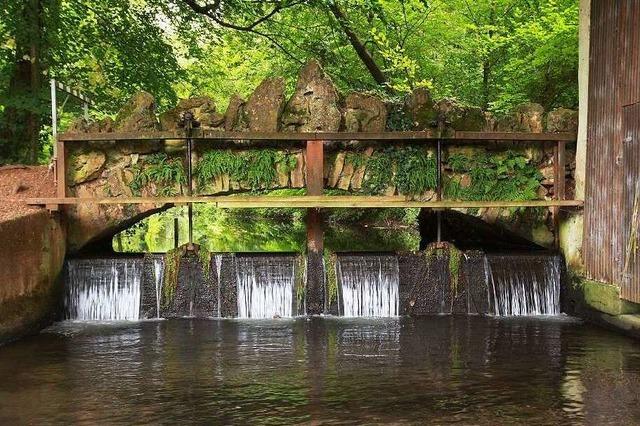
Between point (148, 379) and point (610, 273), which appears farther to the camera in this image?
point (610, 273)

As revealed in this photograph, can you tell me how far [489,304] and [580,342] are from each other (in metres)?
2.42

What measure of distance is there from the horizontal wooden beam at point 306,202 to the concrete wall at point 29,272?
0.65 metres

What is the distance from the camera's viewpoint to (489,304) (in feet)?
39.0

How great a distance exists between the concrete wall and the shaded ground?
51 cm

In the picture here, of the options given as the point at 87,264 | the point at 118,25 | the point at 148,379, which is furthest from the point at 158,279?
the point at 118,25

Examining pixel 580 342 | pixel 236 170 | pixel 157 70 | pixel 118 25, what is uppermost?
pixel 118 25

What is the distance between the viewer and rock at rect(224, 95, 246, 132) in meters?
12.2

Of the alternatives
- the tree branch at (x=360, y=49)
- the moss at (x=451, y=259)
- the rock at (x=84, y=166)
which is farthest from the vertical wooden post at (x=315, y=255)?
the tree branch at (x=360, y=49)

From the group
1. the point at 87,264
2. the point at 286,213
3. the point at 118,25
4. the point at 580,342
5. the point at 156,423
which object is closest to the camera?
the point at 156,423

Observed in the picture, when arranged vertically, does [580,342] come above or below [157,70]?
below

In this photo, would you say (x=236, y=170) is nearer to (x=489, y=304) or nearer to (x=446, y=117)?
(x=446, y=117)

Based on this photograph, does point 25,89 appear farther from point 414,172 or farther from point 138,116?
point 414,172

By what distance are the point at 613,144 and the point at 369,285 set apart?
4455mm

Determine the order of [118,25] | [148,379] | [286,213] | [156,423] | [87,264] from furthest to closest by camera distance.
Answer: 1. [286,213]
2. [118,25]
3. [87,264]
4. [148,379]
5. [156,423]
